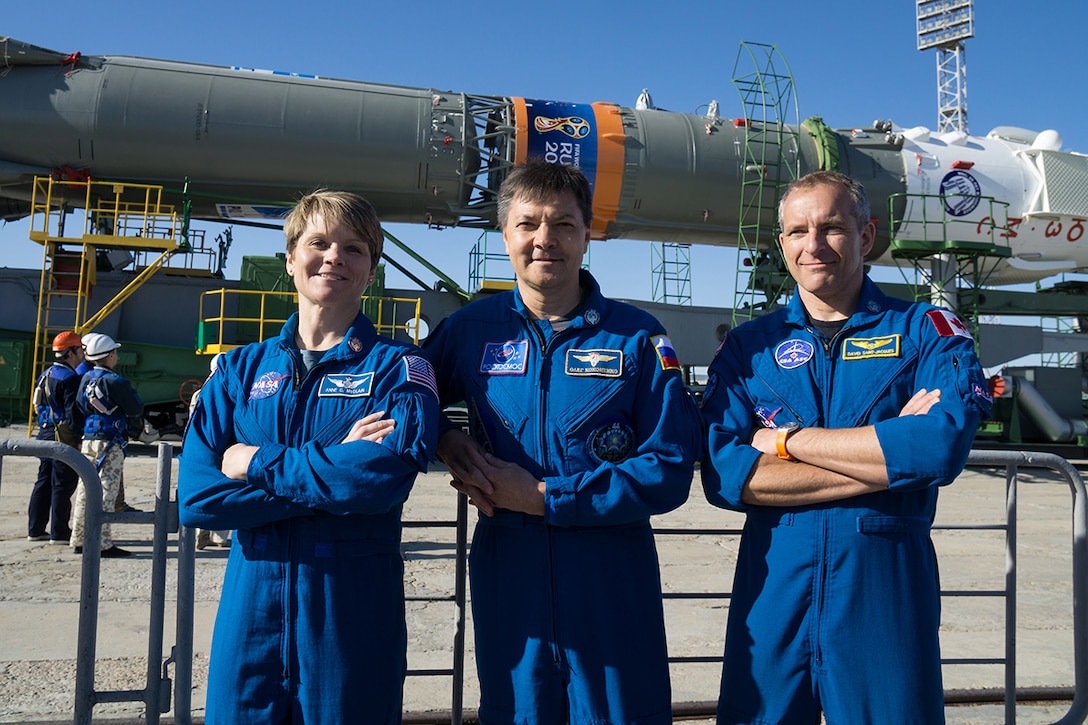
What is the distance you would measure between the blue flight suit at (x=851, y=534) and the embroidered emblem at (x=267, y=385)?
1319 millimetres

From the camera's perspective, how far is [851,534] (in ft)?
7.01

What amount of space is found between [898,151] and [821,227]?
45.3ft

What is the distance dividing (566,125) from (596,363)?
1119cm

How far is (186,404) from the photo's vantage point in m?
12.3

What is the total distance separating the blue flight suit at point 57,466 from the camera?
6449mm

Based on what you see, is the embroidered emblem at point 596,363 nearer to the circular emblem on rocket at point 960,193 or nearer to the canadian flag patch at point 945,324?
the canadian flag patch at point 945,324

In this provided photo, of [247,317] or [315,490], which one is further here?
[247,317]

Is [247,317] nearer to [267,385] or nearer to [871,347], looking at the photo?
[267,385]

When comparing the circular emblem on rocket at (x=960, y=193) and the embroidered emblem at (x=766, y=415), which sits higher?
the circular emblem on rocket at (x=960, y=193)

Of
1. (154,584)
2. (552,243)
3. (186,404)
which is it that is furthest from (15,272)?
(552,243)

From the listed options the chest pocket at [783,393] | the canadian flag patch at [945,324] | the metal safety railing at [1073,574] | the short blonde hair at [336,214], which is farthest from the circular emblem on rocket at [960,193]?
the short blonde hair at [336,214]

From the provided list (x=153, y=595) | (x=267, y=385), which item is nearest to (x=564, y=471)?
(x=267, y=385)

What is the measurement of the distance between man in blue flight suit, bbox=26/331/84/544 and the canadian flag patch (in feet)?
21.4

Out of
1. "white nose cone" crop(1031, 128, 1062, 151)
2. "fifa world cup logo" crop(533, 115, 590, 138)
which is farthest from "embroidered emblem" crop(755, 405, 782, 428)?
"white nose cone" crop(1031, 128, 1062, 151)
